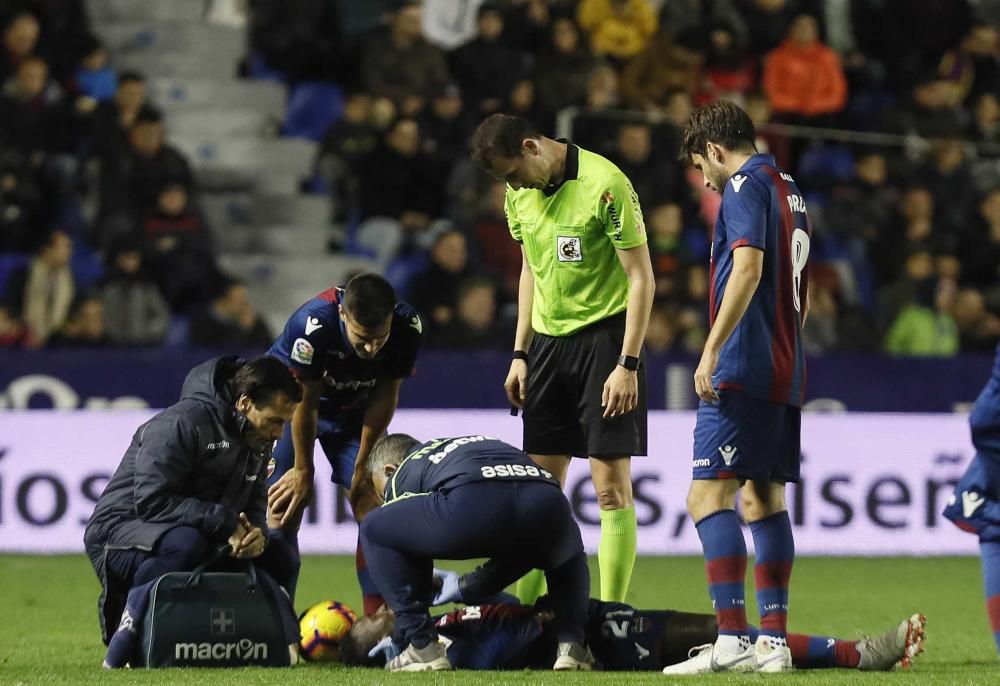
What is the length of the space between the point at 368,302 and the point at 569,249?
2.92 feet

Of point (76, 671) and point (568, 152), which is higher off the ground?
point (568, 152)

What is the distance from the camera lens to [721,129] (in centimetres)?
684

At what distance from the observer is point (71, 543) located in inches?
469

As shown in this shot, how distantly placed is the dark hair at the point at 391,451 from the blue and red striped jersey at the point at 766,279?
1.23 meters

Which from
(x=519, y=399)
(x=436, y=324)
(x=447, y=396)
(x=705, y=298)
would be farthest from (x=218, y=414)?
(x=705, y=298)

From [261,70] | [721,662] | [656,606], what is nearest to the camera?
[721,662]

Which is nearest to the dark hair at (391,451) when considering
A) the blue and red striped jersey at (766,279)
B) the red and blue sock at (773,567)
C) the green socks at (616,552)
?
the green socks at (616,552)

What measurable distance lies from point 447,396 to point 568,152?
19.1 ft

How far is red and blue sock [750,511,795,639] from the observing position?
677 centimetres

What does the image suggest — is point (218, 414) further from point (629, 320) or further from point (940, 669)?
point (940, 669)

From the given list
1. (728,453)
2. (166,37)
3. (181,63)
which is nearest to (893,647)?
(728,453)

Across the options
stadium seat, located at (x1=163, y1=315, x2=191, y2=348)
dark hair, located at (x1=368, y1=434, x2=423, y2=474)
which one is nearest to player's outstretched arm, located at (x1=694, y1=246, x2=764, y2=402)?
dark hair, located at (x1=368, y1=434, x2=423, y2=474)

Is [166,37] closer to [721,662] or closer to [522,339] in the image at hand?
[522,339]

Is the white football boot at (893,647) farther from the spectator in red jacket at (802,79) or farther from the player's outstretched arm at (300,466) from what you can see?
the spectator in red jacket at (802,79)
